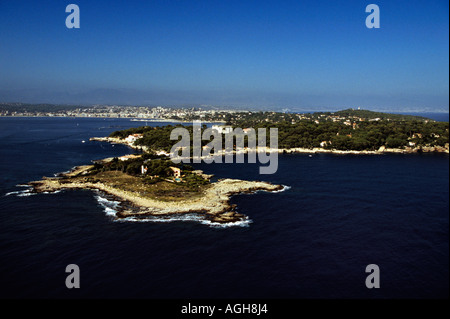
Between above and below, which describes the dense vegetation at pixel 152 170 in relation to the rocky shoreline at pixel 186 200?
above

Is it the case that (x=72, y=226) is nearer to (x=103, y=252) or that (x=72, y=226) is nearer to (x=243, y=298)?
(x=103, y=252)

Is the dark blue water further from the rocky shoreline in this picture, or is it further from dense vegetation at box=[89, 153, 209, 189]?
dense vegetation at box=[89, 153, 209, 189]

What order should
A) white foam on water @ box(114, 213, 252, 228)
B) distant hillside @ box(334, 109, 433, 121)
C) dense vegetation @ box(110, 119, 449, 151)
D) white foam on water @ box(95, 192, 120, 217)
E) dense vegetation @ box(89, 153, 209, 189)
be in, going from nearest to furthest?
white foam on water @ box(114, 213, 252, 228), white foam on water @ box(95, 192, 120, 217), dense vegetation @ box(89, 153, 209, 189), dense vegetation @ box(110, 119, 449, 151), distant hillside @ box(334, 109, 433, 121)

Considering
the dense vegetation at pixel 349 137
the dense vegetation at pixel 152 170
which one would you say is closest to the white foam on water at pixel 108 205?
the dense vegetation at pixel 152 170

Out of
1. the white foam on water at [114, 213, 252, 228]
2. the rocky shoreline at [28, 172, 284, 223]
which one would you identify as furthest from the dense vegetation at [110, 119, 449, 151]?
the white foam on water at [114, 213, 252, 228]

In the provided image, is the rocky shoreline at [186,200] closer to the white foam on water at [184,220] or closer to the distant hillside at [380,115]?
the white foam on water at [184,220]

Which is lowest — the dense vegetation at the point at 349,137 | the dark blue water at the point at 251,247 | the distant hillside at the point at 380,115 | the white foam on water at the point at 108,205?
the dark blue water at the point at 251,247
